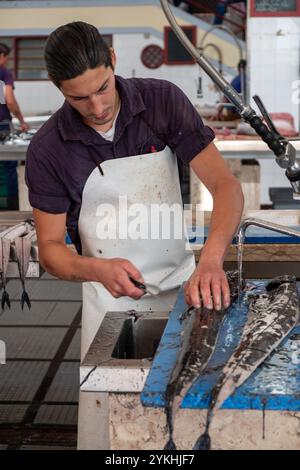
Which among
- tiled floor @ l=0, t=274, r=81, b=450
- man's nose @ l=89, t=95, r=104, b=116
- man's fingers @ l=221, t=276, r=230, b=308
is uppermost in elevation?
man's nose @ l=89, t=95, r=104, b=116

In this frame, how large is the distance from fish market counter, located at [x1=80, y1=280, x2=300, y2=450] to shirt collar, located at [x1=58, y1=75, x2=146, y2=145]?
782 millimetres

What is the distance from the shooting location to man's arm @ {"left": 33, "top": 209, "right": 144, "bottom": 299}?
2.13 meters

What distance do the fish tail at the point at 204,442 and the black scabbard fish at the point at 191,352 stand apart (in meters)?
0.06

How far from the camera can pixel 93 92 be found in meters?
2.17

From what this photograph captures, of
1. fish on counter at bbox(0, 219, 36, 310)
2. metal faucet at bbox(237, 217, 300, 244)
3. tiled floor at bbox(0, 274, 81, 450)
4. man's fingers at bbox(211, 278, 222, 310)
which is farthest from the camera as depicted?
tiled floor at bbox(0, 274, 81, 450)

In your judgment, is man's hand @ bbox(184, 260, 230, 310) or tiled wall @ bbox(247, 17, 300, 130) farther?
tiled wall @ bbox(247, 17, 300, 130)

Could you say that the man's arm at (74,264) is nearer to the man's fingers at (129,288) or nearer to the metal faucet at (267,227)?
the man's fingers at (129,288)

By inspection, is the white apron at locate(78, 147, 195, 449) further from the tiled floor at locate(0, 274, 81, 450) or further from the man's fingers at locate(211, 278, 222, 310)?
the tiled floor at locate(0, 274, 81, 450)

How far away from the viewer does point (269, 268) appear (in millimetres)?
3627

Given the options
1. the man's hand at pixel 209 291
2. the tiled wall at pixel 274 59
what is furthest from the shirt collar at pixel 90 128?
the tiled wall at pixel 274 59

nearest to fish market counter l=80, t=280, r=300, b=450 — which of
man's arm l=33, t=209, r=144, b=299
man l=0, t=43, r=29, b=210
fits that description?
man's arm l=33, t=209, r=144, b=299

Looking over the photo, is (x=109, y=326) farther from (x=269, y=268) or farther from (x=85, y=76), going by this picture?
(x=269, y=268)

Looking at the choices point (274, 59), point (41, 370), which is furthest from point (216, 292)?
point (274, 59)

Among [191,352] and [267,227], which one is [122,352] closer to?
[191,352]
